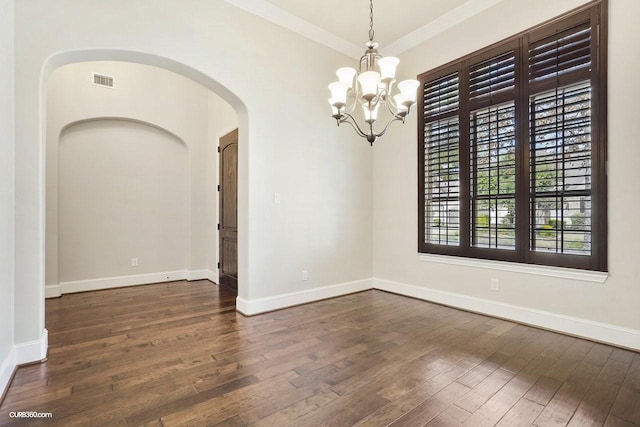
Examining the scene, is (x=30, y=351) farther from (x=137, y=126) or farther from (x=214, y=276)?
(x=137, y=126)

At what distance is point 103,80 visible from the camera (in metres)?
4.61

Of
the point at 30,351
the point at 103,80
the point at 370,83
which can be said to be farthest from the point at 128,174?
the point at 370,83

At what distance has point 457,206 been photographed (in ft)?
12.3

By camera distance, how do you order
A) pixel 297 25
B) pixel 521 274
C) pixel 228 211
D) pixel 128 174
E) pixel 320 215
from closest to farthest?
pixel 521 274
pixel 297 25
pixel 320 215
pixel 228 211
pixel 128 174

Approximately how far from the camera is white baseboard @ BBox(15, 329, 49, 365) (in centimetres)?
231

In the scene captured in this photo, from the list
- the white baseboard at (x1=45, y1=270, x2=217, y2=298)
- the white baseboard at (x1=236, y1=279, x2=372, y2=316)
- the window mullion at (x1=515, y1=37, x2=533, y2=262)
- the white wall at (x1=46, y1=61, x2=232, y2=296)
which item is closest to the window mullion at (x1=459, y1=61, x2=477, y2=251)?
the window mullion at (x1=515, y1=37, x2=533, y2=262)

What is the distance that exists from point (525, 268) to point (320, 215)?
7.77 feet

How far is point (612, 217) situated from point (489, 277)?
122 cm

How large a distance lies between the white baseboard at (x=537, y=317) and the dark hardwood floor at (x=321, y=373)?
0.12 meters

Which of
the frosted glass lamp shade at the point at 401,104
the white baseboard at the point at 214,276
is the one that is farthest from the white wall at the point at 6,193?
the white baseboard at the point at 214,276

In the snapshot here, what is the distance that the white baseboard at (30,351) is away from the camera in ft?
7.57

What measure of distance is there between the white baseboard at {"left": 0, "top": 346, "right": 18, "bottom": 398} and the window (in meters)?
3.99

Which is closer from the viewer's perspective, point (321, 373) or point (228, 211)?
point (321, 373)

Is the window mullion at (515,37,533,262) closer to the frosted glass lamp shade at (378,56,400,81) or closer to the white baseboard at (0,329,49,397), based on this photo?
the frosted glass lamp shade at (378,56,400,81)
